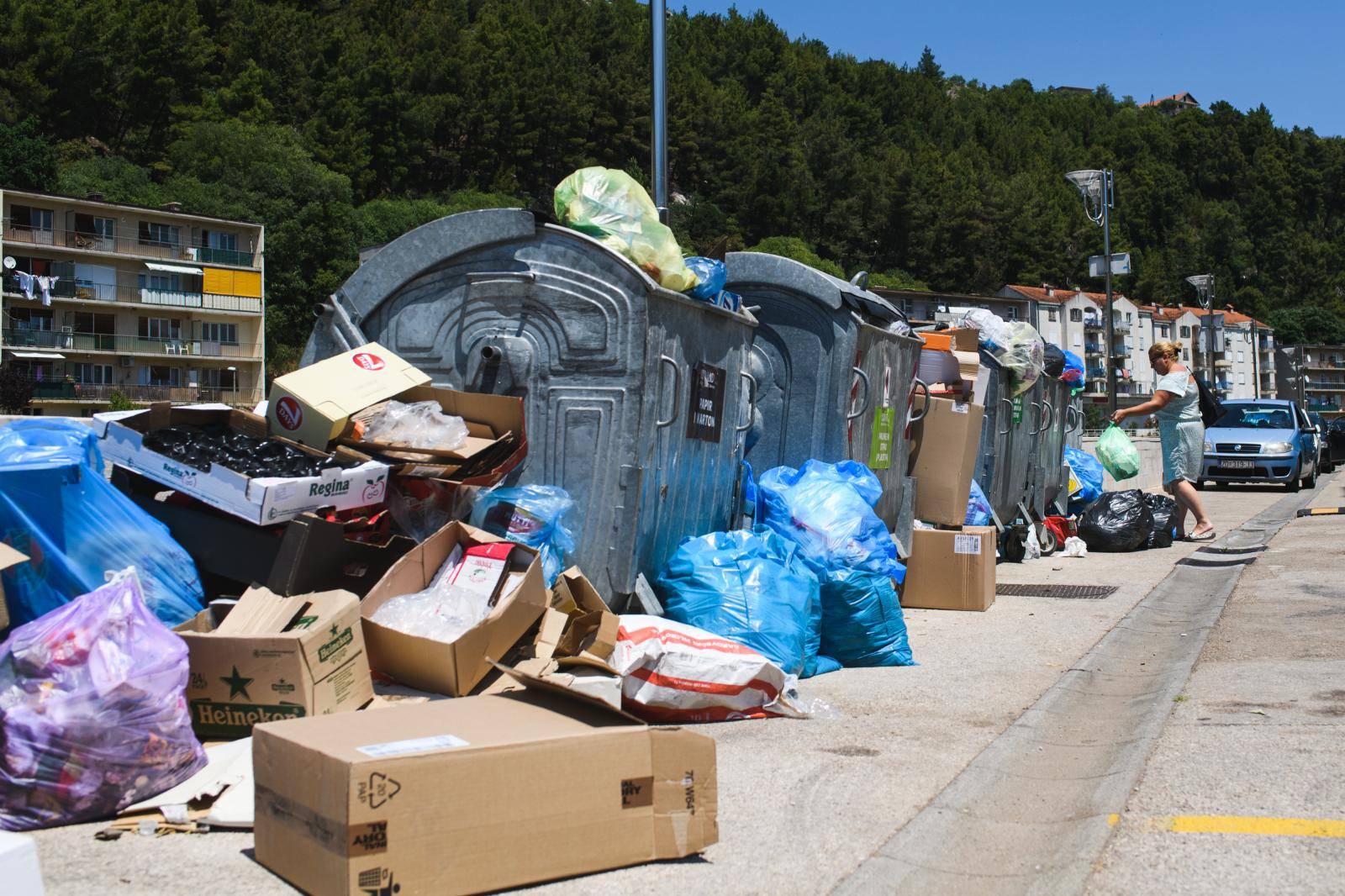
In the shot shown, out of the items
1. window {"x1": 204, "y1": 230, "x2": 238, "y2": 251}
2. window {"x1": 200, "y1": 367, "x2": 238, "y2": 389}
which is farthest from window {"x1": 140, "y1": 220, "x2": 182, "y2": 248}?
window {"x1": 200, "y1": 367, "x2": 238, "y2": 389}

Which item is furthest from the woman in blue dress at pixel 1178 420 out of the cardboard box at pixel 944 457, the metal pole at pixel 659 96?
the metal pole at pixel 659 96

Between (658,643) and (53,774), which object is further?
(658,643)

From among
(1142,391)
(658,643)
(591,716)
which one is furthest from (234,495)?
(1142,391)

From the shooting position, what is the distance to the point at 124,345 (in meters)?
60.5

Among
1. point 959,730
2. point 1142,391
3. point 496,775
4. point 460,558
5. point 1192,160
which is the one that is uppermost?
point 1192,160

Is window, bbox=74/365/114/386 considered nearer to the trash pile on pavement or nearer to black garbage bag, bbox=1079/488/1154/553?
black garbage bag, bbox=1079/488/1154/553

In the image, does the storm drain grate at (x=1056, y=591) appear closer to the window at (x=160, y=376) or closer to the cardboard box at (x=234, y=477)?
the cardboard box at (x=234, y=477)

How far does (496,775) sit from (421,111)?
81.1 metres

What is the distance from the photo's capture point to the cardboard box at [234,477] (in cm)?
431

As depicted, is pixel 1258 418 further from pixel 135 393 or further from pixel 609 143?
pixel 609 143

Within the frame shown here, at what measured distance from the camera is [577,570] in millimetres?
4941

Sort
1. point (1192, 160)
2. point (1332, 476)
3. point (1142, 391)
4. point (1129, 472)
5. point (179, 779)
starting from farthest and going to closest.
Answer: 1. point (1192, 160)
2. point (1142, 391)
3. point (1332, 476)
4. point (1129, 472)
5. point (179, 779)

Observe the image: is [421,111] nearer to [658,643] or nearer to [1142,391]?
[1142,391]

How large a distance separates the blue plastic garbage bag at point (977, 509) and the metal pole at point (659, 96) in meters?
2.99
